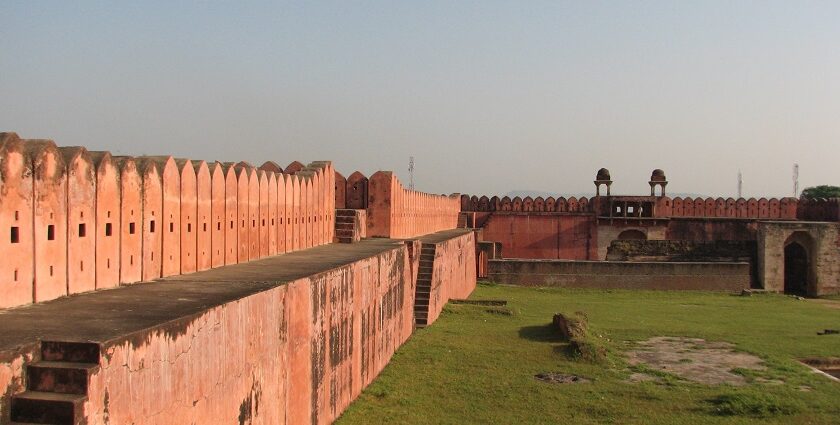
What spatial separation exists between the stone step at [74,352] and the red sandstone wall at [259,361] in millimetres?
57

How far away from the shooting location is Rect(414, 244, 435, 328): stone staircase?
1232 cm

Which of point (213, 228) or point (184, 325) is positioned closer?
point (184, 325)

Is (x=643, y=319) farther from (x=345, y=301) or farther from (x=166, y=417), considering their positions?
(x=166, y=417)

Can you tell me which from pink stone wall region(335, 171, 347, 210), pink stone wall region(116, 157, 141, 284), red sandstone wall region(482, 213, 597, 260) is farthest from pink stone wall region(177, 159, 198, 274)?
red sandstone wall region(482, 213, 597, 260)

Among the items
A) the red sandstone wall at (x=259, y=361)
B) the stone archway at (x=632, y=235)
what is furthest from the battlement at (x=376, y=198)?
the stone archway at (x=632, y=235)

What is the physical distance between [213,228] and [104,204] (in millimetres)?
1952

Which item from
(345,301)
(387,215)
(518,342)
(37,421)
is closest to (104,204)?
(37,421)

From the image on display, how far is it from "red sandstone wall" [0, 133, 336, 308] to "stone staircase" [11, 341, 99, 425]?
1.09m

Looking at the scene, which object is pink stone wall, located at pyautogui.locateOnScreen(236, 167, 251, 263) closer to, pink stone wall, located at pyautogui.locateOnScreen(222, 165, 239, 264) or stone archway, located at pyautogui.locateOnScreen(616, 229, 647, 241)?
pink stone wall, located at pyautogui.locateOnScreen(222, 165, 239, 264)

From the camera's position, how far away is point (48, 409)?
119 inches

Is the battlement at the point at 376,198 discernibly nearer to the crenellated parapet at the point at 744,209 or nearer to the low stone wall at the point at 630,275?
the low stone wall at the point at 630,275

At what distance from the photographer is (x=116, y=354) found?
10.8 ft

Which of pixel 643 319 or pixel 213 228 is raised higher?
pixel 213 228

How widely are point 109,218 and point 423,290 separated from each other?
7.90 m
